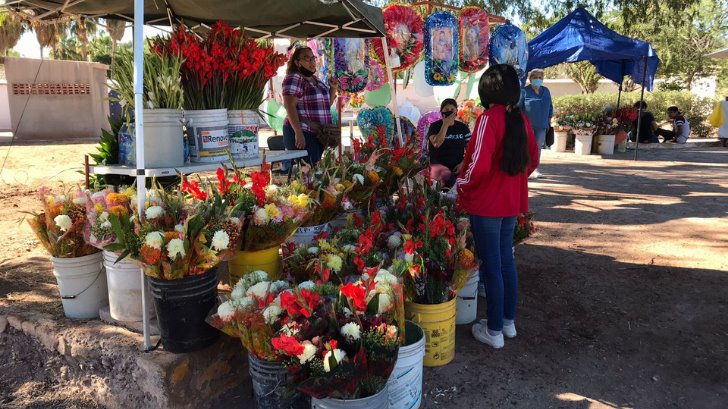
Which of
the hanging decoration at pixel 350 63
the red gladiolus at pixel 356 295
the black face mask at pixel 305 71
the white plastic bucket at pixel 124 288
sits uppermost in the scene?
the hanging decoration at pixel 350 63

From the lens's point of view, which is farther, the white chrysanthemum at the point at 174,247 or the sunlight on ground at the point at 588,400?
the sunlight on ground at the point at 588,400

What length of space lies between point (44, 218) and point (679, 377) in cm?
381

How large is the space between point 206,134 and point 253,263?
0.80 m

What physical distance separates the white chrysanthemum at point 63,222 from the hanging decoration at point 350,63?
354 cm

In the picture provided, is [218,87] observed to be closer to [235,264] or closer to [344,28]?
[235,264]

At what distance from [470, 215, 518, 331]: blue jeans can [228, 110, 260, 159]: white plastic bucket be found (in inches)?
58.1

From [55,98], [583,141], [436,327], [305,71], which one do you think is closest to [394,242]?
[436,327]

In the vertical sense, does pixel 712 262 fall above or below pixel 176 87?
below

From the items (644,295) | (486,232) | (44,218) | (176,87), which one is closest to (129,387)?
(44,218)

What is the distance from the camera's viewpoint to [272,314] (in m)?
2.13

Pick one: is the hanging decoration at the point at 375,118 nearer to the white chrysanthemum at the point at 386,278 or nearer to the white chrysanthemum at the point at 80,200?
the white chrysanthemum at the point at 80,200

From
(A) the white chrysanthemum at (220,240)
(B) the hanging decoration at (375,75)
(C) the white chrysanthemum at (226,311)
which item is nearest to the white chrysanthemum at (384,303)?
(C) the white chrysanthemum at (226,311)

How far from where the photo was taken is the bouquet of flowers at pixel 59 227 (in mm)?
2933

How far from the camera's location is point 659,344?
336 cm
